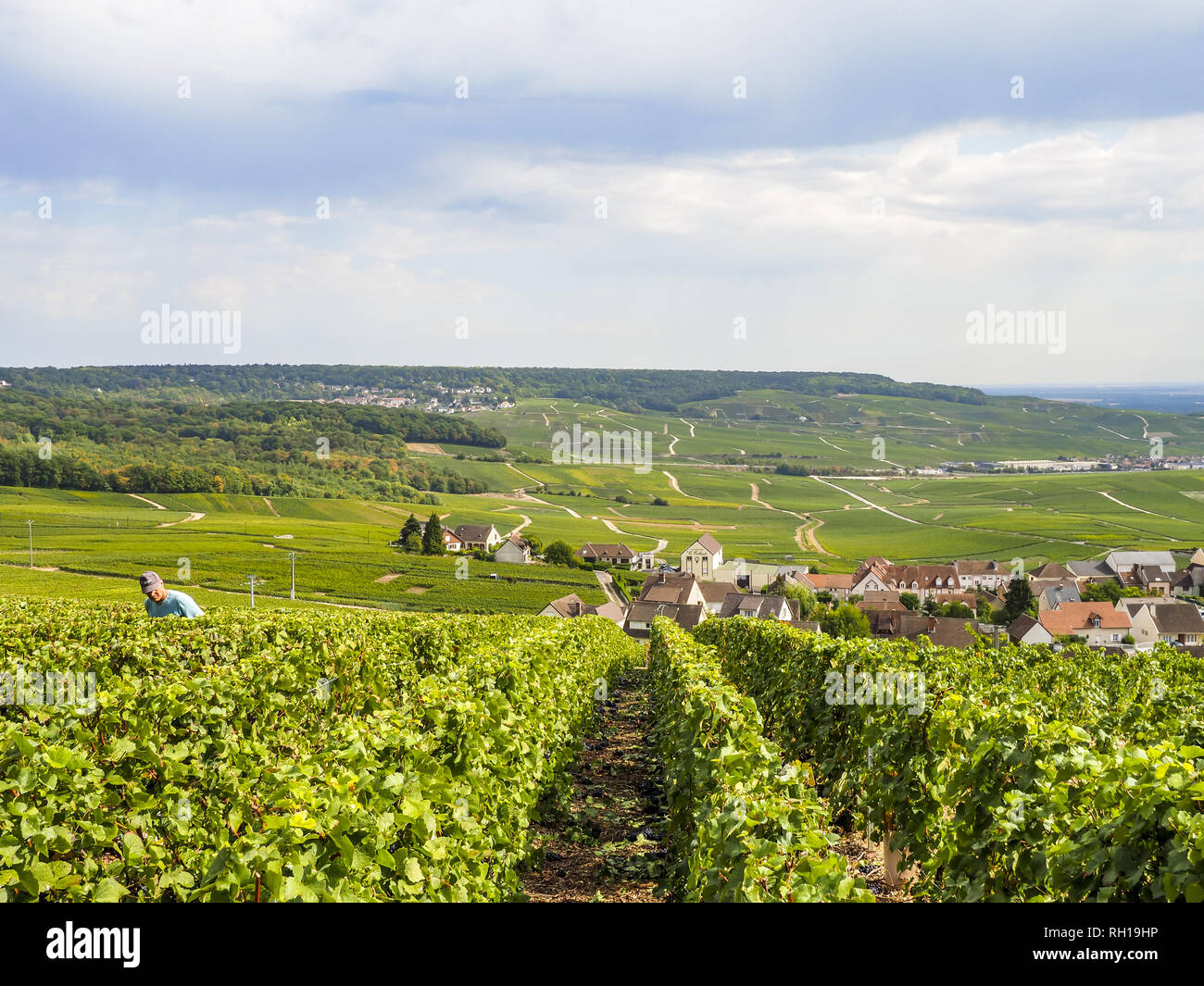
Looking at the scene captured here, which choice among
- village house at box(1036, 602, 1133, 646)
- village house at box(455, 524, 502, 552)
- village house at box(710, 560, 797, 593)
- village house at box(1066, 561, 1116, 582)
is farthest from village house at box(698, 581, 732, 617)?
village house at box(1066, 561, 1116, 582)

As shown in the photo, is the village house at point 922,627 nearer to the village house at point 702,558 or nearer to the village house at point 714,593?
the village house at point 714,593

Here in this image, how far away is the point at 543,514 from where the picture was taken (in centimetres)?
14525

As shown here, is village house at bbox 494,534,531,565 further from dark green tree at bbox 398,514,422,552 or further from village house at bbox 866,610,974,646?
village house at bbox 866,610,974,646

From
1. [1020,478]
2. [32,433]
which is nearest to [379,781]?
[32,433]

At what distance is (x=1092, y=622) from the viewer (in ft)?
219

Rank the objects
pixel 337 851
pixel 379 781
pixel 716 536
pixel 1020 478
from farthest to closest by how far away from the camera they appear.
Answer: pixel 1020 478 → pixel 716 536 → pixel 379 781 → pixel 337 851

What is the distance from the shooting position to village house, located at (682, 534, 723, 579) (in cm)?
10888

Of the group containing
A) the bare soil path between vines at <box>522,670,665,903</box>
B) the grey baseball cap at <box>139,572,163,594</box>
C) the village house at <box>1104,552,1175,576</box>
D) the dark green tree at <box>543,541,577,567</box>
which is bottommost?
the village house at <box>1104,552,1175,576</box>

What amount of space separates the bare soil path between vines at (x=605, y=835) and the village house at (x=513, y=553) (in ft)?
287

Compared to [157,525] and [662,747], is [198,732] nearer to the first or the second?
[662,747]

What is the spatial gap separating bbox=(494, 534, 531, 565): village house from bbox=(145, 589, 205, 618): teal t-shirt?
87.4 metres

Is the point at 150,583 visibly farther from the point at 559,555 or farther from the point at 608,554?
the point at 608,554

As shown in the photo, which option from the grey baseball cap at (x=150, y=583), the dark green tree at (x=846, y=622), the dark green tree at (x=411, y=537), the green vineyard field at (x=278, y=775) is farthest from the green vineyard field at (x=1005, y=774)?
the dark green tree at (x=411, y=537)
